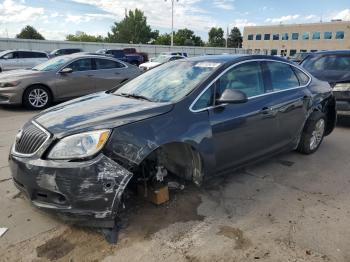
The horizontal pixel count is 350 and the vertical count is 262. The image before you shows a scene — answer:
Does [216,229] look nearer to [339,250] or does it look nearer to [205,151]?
[205,151]

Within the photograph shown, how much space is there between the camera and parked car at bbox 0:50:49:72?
17.1m

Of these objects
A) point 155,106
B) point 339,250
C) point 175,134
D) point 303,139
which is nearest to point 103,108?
point 155,106

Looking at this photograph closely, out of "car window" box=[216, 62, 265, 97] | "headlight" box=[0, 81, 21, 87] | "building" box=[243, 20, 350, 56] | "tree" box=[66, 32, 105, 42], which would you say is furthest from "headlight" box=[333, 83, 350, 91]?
Result: "tree" box=[66, 32, 105, 42]

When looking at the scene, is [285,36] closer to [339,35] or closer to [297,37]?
[297,37]

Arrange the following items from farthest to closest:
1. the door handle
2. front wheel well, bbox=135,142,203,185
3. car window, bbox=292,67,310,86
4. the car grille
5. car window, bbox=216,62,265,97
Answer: car window, bbox=292,67,310,86
the door handle
car window, bbox=216,62,265,97
front wheel well, bbox=135,142,203,185
the car grille

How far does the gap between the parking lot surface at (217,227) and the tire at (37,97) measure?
4886 mm

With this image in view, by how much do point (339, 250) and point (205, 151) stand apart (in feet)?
4.90

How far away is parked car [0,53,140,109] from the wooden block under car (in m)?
6.48

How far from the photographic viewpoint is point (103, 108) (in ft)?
11.5

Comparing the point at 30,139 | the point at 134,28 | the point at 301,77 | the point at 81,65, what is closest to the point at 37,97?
the point at 81,65

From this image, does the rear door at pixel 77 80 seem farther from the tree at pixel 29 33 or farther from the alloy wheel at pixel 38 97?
the tree at pixel 29 33

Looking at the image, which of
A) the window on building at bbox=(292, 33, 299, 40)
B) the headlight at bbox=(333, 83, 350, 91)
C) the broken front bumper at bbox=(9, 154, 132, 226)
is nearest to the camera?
the broken front bumper at bbox=(9, 154, 132, 226)

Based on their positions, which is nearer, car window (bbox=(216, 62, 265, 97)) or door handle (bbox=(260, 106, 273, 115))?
car window (bbox=(216, 62, 265, 97))

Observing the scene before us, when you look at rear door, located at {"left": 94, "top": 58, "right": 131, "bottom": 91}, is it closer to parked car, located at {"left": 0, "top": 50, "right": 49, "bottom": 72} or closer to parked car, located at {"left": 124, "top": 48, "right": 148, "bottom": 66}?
parked car, located at {"left": 0, "top": 50, "right": 49, "bottom": 72}
